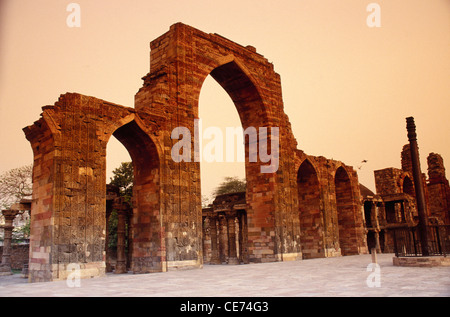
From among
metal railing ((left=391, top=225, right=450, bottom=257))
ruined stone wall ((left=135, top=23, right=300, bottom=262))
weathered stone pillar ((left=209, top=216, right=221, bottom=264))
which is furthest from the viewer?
weathered stone pillar ((left=209, top=216, right=221, bottom=264))

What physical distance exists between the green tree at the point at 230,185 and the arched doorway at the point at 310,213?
21.6m

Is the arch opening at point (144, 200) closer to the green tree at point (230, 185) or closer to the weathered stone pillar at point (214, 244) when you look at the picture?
the weathered stone pillar at point (214, 244)

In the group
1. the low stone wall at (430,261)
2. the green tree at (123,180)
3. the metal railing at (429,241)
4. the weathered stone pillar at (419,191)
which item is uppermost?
the green tree at (123,180)

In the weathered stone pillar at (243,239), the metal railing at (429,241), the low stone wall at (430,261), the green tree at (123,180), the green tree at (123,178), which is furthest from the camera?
the green tree at (123,178)

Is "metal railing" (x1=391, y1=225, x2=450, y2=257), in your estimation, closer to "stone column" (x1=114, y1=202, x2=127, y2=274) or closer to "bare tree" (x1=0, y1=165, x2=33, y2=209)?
"stone column" (x1=114, y1=202, x2=127, y2=274)

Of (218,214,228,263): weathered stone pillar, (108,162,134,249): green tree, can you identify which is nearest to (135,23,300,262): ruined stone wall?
(218,214,228,263): weathered stone pillar

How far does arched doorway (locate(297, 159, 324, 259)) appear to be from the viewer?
18828 mm

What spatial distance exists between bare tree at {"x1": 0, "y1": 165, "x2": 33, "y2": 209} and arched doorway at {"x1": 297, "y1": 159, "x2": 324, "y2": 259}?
17848mm

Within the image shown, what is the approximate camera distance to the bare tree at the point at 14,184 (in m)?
25.7

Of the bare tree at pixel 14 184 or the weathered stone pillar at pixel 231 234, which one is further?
the bare tree at pixel 14 184

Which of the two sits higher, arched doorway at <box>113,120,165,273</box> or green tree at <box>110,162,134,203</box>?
green tree at <box>110,162,134,203</box>

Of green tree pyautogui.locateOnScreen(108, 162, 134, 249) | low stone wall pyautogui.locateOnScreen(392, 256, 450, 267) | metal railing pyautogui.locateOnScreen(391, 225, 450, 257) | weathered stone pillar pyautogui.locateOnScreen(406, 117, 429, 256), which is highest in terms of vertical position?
green tree pyautogui.locateOnScreen(108, 162, 134, 249)

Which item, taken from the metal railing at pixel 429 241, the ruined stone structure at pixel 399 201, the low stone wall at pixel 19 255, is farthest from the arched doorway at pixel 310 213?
the low stone wall at pixel 19 255

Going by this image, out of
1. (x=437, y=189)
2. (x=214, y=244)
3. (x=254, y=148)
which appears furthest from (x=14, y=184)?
(x=437, y=189)
